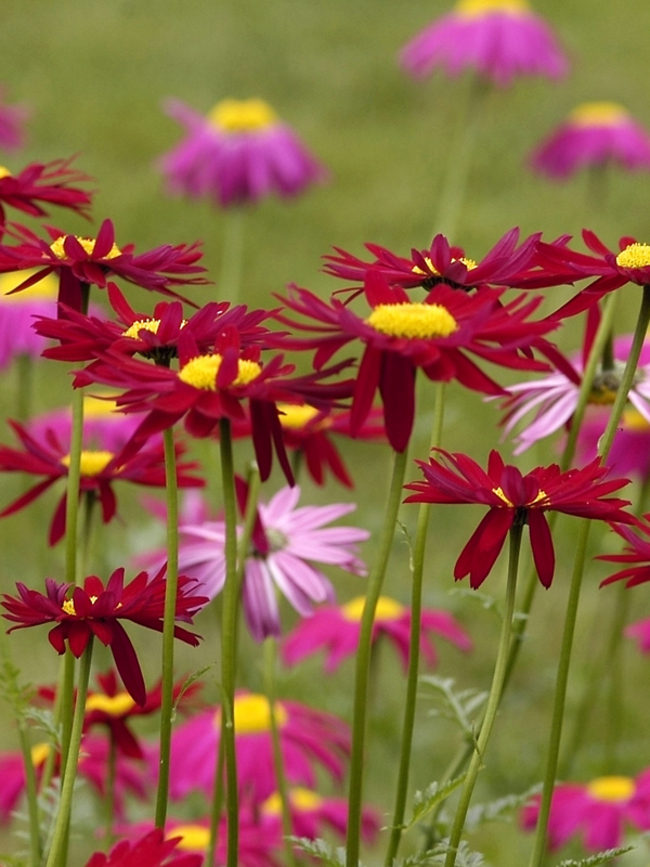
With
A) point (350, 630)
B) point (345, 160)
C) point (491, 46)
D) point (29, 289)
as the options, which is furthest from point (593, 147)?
point (345, 160)

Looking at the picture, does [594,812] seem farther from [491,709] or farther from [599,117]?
[599,117]

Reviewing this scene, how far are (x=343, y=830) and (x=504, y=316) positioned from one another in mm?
571

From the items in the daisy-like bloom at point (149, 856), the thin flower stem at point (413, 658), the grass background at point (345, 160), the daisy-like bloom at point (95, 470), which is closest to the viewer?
the daisy-like bloom at point (149, 856)

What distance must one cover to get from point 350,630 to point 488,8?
1005 millimetres

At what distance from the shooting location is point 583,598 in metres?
1.61

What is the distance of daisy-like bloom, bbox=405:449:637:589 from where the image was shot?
0.41 metres

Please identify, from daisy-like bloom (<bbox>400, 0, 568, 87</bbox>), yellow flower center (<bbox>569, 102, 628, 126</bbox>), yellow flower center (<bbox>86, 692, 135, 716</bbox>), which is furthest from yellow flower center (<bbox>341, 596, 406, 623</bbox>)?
yellow flower center (<bbox>569, 102, 628, 126</bbox>)

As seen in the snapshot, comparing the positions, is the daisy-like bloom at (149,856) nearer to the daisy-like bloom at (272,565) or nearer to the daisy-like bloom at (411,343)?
the daisy-like bloom at (411,343)

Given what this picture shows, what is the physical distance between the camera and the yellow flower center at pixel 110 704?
625 mm

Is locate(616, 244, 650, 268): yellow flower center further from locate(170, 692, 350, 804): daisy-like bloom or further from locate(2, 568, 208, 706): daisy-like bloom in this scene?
locate(170, 692, 350, 804): daisy-like bloom

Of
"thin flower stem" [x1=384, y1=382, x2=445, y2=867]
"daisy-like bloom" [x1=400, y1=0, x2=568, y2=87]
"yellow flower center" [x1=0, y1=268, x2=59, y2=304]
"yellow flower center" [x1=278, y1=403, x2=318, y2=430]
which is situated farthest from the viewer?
"daisy-like bloom" [x1=400, y1=0, x2=568, y2=87]

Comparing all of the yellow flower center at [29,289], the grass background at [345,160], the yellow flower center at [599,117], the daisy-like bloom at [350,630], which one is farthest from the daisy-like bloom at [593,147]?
the daisy-like bloom at [350,630]

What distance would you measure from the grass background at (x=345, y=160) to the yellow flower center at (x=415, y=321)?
0.86 m

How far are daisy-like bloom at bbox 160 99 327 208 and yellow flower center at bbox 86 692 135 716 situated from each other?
3.22ft
